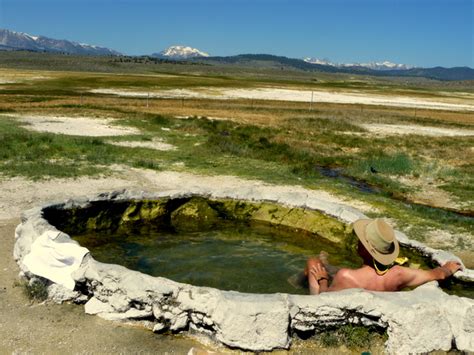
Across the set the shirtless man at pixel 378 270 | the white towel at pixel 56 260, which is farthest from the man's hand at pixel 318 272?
the white towel at pixel 56 260

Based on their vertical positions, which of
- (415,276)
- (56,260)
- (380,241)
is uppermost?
(380,241)

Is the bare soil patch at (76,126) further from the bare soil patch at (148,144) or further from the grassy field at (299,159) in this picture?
the bare soil patch at (148,144)

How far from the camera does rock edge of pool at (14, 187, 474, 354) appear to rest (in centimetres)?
658

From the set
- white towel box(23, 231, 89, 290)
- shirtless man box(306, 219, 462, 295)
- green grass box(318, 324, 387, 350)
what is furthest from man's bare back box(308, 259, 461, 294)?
white towel box(23, 231, 89, 290)

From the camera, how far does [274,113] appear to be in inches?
1871

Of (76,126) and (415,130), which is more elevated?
(76,126)

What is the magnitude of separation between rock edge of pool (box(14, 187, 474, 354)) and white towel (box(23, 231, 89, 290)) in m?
0.52

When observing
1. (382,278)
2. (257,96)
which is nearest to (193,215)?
(382,278)

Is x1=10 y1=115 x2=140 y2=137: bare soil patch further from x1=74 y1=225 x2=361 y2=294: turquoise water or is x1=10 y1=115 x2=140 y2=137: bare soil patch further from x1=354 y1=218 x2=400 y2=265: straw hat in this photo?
x1=354 y1=218 x2=400 y2=265: straw hat

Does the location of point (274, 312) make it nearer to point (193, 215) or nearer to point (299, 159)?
point (193, 215)

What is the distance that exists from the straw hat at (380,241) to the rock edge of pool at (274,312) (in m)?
0.51

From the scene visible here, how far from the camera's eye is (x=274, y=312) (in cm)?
657

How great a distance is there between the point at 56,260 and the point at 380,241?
502cm

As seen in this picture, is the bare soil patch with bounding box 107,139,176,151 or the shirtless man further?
the bare soil patch with bounding box 107,139,176,151
